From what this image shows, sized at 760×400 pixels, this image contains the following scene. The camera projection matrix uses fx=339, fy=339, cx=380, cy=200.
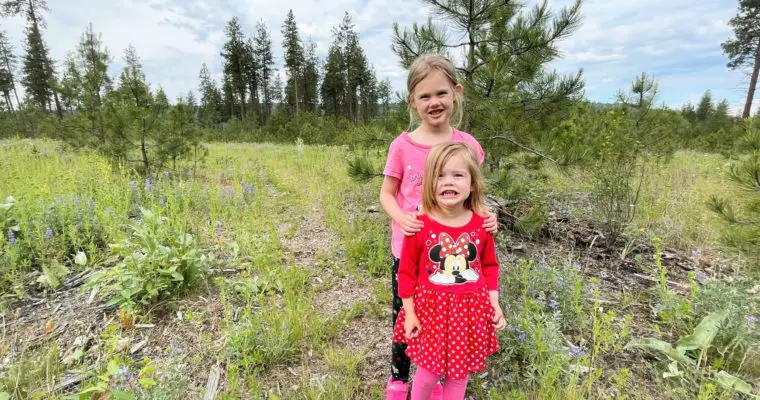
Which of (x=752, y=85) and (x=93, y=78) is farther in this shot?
(x=752, y=85)

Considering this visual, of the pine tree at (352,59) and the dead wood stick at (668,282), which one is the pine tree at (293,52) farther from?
the dead wood stick at (668,282)

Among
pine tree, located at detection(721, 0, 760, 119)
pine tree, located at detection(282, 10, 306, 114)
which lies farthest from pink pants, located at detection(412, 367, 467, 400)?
pine tree, located at detection(282, 10, 306, 114)

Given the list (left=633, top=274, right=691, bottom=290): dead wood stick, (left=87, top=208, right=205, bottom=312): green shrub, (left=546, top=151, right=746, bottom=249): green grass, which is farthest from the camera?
(left=546, top=151, right=746, bottom=249): green grass

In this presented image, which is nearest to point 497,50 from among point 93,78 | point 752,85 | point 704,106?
point 93,78

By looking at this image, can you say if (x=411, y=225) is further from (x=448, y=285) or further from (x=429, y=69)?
(x=429, y=69)

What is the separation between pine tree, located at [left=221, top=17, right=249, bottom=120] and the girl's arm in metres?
35.7

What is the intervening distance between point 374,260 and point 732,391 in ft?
8.55

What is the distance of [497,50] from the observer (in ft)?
10.6

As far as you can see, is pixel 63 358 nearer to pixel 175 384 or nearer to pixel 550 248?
pixel 175 384

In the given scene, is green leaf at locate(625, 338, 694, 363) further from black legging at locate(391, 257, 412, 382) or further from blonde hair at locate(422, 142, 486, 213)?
blonde hair at locate(422, 142, 486, 213)

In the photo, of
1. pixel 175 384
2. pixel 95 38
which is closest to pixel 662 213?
pixel 175 384

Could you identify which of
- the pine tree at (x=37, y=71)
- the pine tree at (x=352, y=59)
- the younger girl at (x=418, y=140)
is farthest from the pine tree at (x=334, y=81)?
the younger girl at (x=418, y=140)

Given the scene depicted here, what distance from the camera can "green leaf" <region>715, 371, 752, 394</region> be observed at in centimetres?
180

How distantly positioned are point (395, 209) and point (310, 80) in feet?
132
